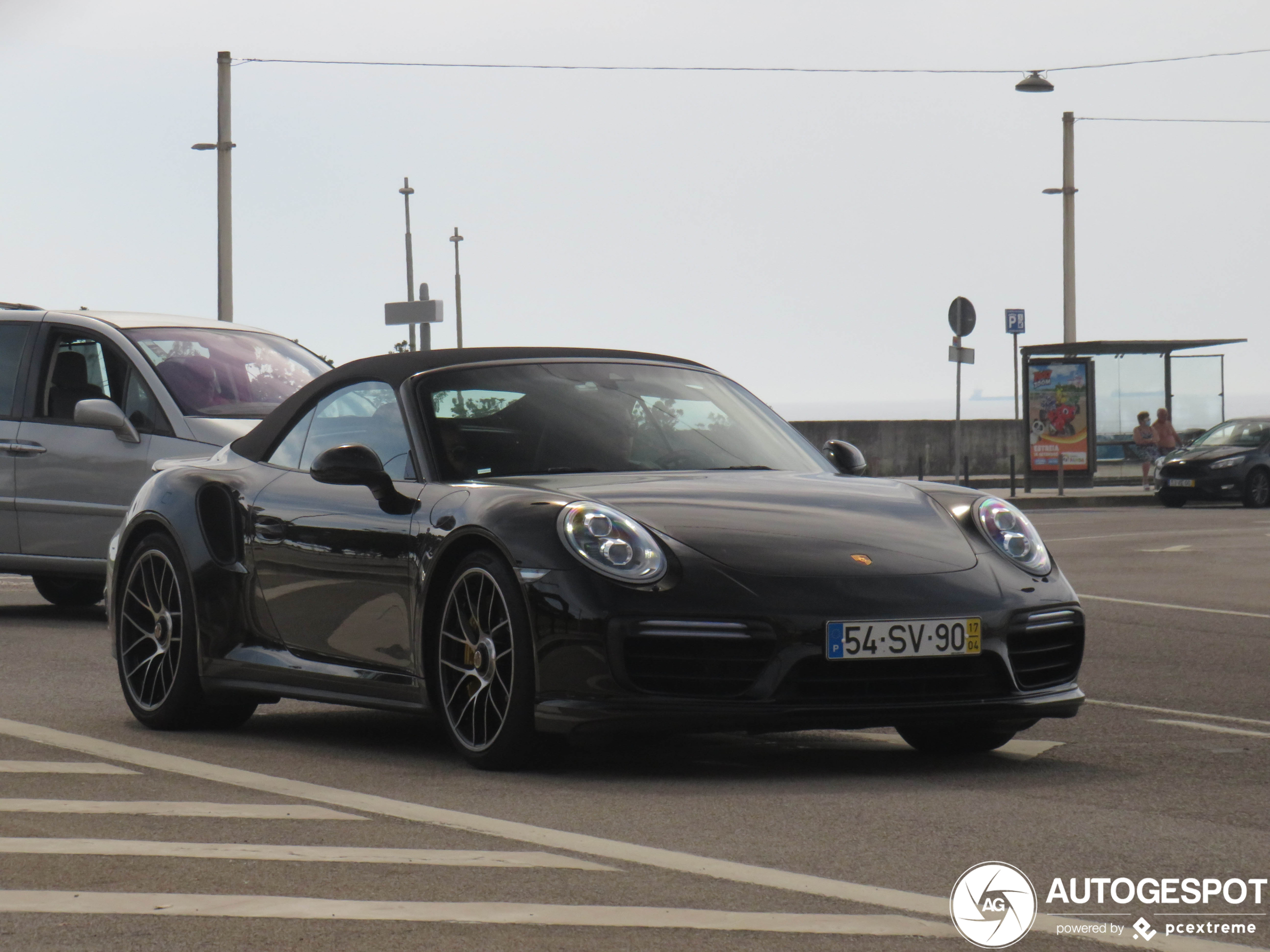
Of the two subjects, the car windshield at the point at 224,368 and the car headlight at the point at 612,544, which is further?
the car windshield at the point at 224,368

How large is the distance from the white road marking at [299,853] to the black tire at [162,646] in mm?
2329

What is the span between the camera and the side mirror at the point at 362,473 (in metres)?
6.56

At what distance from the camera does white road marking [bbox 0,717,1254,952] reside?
4156 millimetres

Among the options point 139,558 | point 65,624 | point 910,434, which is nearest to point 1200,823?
point 139,558

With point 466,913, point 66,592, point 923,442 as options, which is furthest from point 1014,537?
point 923,442

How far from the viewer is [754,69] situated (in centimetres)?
3441

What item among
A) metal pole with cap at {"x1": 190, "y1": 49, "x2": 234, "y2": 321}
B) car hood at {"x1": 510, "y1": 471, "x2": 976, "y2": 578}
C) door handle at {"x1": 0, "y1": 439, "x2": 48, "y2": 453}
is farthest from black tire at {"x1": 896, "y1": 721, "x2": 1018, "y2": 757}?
metal pole with cap at {"x1": 190, "y1": 49, "x2": 234, "y2": 321}

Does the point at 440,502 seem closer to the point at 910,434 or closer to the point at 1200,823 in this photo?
the point at 1200,823

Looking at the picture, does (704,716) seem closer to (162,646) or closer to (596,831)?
(596,831)

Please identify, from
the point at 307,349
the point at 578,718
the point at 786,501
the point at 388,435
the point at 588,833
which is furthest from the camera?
the point at 307,349

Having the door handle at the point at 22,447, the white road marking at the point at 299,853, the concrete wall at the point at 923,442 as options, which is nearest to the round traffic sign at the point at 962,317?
the concrete wall at the point at 923,442

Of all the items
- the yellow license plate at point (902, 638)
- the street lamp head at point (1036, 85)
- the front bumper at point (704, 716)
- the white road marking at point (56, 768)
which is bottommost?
the white road marking at point (56, 768)

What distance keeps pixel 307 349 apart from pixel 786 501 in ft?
23.2

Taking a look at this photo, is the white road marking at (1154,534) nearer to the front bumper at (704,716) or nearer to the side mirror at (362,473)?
the side mirror at (362,473)
